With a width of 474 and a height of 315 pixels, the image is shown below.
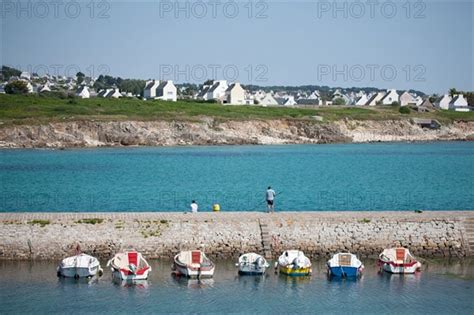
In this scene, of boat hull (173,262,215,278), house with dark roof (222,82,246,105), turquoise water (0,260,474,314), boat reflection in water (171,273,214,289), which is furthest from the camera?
house with dark roof (222,82,246,105)

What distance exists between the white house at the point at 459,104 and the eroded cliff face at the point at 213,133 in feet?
113

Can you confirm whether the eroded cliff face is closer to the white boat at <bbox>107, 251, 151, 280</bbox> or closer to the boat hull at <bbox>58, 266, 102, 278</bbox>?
the boat hull at <bbox>58, 266, 102, 278</bbox>

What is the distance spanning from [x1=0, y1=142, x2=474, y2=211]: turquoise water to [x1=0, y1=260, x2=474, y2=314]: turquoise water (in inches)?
701

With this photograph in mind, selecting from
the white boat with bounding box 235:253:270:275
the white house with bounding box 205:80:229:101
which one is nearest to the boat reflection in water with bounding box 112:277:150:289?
the white boat with bounding box 235:253:270:275

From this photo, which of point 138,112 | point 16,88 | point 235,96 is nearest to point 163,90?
point 235,96

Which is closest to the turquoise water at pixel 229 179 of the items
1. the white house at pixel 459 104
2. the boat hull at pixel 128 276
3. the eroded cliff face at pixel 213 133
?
the eroded cliff face at pixel 213 133

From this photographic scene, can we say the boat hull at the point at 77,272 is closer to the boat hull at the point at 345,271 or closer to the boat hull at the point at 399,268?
the boat hull at the point at 345,271

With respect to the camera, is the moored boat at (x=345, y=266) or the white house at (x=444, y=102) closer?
the moored boat at (x=345, y=266)

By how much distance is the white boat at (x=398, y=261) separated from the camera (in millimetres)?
33656

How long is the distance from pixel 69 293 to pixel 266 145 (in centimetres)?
10081

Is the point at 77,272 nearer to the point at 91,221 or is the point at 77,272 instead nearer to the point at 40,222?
the point at 91,221

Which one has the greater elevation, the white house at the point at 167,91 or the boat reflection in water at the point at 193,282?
the white house at the point at 167,91

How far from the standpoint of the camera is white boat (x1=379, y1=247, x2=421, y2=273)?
110ft

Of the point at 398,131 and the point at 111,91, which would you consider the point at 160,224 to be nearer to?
the point at 398,131
